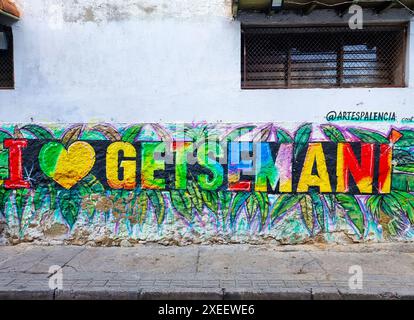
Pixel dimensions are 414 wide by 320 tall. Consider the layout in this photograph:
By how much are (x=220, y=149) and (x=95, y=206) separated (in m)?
2.37

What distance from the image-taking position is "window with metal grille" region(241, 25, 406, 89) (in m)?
6.34

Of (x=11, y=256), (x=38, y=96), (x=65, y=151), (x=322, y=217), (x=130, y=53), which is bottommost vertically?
(x=11, y=256)

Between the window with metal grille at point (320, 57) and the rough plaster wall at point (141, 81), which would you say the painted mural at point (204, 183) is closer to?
the rough plaster wall at point (141, 81)

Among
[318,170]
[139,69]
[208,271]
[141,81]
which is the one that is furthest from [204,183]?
[139,69]

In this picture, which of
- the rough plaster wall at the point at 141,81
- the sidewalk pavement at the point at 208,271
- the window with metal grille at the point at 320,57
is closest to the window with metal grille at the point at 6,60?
the rough plaster wall at the point at 141,81

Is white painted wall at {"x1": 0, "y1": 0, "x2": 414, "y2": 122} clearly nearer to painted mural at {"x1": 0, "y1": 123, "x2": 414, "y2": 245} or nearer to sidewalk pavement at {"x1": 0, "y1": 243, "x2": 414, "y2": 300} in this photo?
painted mural at {"x1": 0, "y1": 123, "x2": 414, "y2": 245}

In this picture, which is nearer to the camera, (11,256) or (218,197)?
(11,256)

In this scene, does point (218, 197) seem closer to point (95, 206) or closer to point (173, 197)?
point (173, 197)

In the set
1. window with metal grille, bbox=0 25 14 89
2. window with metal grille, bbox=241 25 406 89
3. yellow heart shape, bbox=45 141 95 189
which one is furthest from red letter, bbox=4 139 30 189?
window with metal grille, bbox=241 25 406 89

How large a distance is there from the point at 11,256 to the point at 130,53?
151 inches

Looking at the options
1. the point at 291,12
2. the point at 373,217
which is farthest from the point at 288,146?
the point at 291,12

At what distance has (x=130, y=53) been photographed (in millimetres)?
6332

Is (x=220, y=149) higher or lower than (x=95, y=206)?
higher

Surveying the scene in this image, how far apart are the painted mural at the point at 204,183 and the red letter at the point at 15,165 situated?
2 cm
